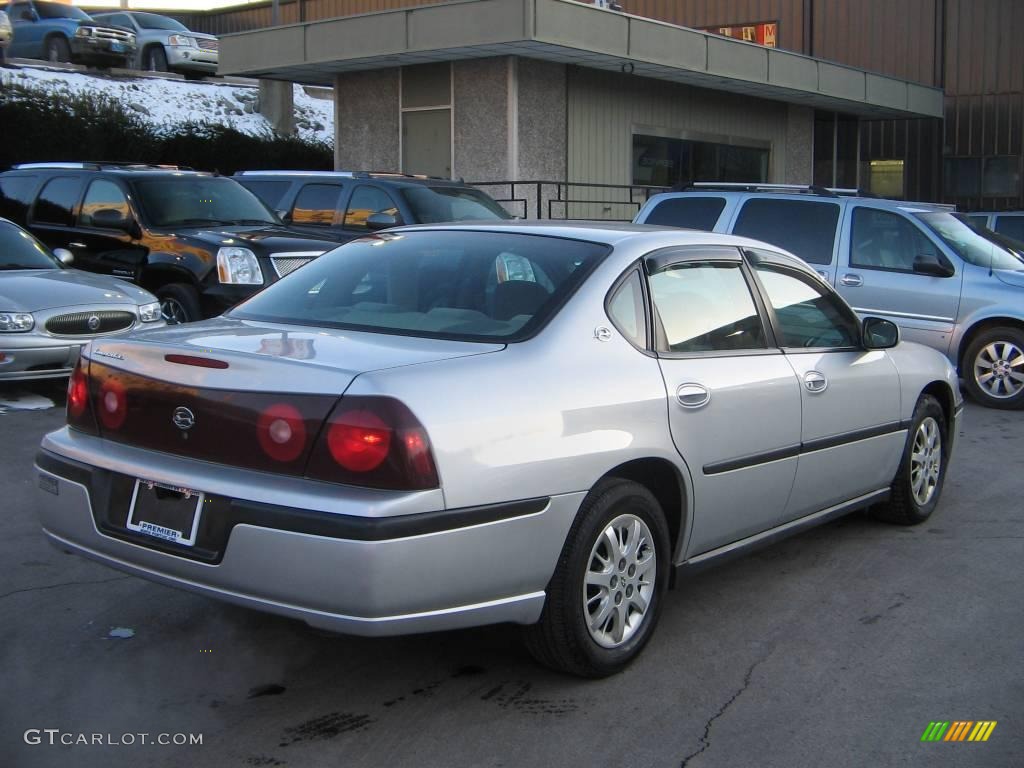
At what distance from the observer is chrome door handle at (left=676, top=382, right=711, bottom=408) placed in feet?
14.7

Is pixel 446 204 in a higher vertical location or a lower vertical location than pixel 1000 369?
higher

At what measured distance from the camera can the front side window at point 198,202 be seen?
11.6m

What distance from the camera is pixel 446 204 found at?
42.1 ft

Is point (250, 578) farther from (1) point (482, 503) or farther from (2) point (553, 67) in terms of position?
(2) point (553, 67)

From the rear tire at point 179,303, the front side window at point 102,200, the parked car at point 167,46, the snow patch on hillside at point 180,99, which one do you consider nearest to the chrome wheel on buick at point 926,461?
the rear tire at point 179,303

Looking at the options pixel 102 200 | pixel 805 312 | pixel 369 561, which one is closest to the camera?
pixel 369 561

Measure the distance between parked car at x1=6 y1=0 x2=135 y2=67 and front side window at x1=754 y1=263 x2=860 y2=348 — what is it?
26.5m

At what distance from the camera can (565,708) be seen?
4.00m

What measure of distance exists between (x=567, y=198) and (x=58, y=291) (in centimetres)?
1141

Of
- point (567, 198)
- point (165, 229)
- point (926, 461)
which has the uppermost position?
point (567, 198)

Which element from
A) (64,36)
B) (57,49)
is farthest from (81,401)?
(57,49)

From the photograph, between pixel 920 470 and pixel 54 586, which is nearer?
pixel 54 586

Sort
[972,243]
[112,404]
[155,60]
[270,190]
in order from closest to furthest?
[112,404]
[972,243]
[270,190]
[155,60]

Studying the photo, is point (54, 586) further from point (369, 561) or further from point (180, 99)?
point (180, 99)
